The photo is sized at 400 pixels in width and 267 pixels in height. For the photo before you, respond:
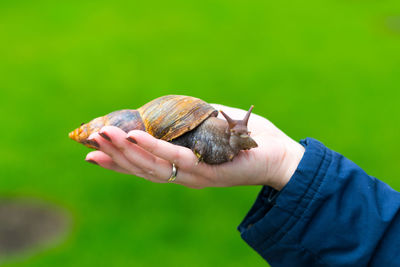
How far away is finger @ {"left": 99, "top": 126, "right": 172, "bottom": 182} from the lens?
6.27 ft

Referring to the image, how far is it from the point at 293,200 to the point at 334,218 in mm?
211

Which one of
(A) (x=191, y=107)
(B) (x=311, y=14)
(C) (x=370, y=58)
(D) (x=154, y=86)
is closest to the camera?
(A) (x=191, y=107)

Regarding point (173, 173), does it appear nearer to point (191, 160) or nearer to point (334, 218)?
point (191, 160)

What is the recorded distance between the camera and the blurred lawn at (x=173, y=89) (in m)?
3.59

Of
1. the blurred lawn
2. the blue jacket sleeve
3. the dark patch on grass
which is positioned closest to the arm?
the blue jacket sleeve

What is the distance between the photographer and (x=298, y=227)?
1949 millimetres

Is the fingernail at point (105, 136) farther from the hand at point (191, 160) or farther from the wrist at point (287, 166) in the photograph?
the wrist at point (287, 166)

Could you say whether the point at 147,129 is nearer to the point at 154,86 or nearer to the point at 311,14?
the point at 154,86

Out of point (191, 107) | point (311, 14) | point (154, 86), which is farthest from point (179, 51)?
point (191, 107)

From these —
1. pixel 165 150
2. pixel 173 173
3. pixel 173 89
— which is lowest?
pixel 173 89

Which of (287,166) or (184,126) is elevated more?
(184,126)

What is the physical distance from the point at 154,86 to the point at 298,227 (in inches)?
130

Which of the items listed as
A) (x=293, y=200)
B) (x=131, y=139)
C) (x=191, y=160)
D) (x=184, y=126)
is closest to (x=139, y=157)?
(x=131, y=139)

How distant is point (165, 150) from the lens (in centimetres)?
190
